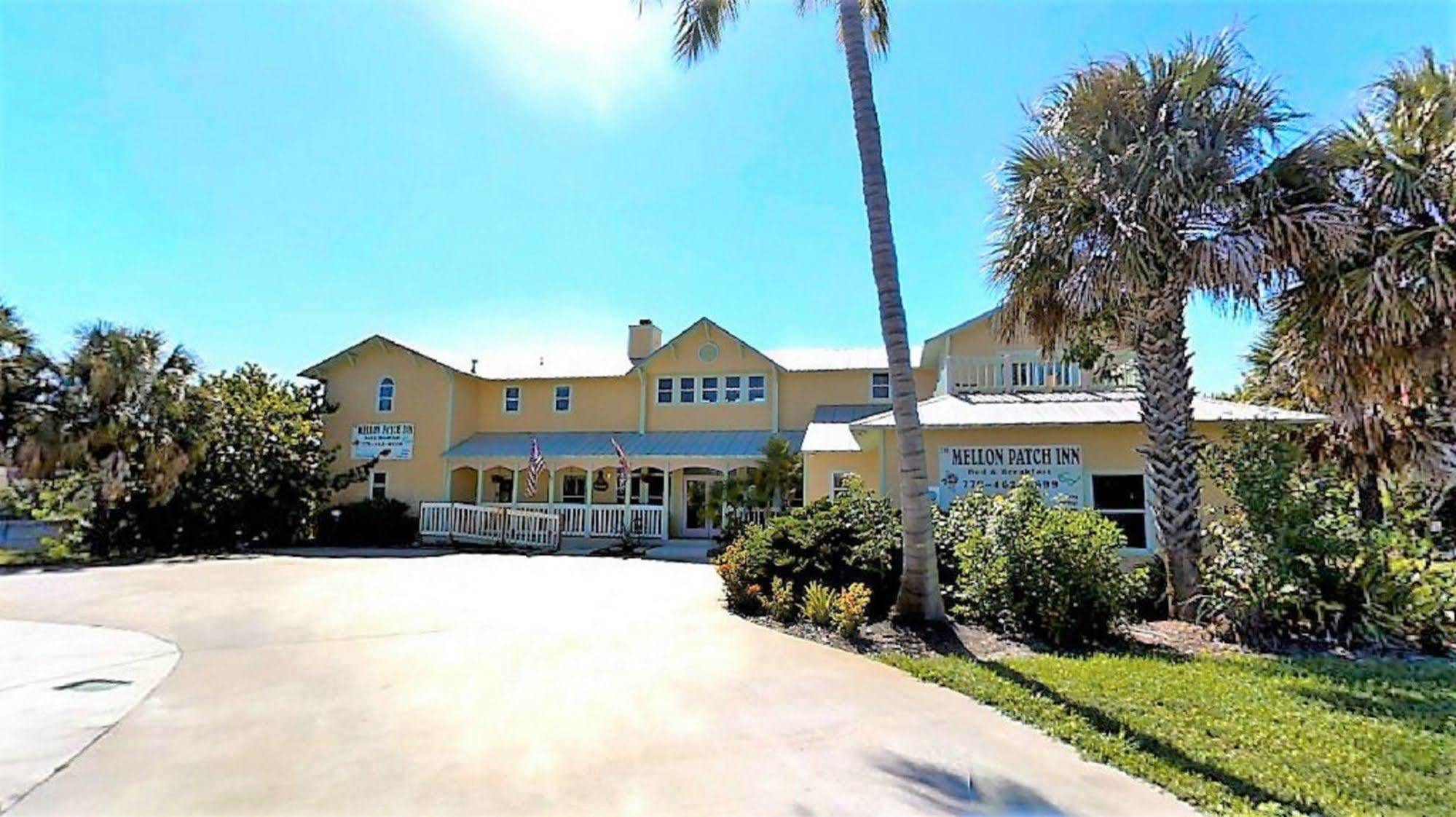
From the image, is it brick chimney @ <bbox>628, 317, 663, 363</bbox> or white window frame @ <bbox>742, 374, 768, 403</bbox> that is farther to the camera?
brick chimney @ <bbox>628, 317, 663, 363</bbox>

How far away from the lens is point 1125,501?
13.4 meters

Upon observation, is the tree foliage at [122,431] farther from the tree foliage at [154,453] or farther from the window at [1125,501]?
the window at [1125,501]

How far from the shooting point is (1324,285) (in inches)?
388

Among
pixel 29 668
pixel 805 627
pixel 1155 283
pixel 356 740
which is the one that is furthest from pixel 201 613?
pixel 1155 283

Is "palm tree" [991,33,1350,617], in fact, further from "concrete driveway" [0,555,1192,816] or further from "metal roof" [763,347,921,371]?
"metal roof" [763,347,921,371]

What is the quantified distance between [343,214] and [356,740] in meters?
10.8

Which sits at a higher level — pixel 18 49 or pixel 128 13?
pixel 128 13

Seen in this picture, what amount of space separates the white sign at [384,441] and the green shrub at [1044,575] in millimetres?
22119

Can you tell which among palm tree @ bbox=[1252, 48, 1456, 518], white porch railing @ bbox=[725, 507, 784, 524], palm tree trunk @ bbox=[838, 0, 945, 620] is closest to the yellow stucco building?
white porch railing @ bbox=[725, 507, 784, 524]

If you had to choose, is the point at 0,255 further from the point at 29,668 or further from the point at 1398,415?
the point at 1398,415

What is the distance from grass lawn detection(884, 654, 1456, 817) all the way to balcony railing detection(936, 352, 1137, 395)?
30.7 ft

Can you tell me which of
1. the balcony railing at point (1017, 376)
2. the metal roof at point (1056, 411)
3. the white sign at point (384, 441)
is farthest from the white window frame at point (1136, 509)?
the white sign at point (384, 441)

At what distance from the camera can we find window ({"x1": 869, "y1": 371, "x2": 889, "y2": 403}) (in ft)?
77.8

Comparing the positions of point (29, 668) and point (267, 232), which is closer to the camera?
point (29, 668)
